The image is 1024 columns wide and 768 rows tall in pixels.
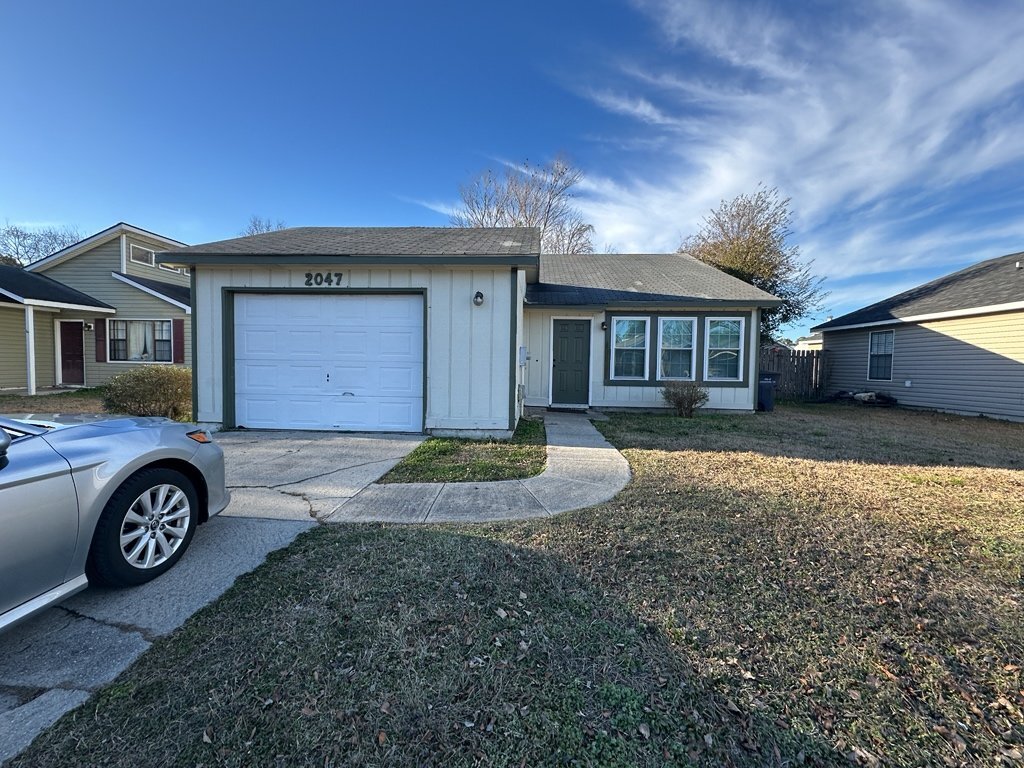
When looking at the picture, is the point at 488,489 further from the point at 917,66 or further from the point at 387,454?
the point at 917,66

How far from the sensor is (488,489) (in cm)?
454

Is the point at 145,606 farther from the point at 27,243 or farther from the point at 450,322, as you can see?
the point at 27,243

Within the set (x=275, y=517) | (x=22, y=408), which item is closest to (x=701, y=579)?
(x=275, y=517)

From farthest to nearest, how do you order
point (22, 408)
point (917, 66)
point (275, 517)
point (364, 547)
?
point (22, 408)
point (917, 66)
point (275, 517)
point (364, 547)

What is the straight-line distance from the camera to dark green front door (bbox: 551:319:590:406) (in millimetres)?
10883

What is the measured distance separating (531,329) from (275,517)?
795cm

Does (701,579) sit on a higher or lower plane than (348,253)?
lower

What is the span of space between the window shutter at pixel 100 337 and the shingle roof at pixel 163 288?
5.37 ft

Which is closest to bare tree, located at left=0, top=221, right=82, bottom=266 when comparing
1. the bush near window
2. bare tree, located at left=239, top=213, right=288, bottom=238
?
bare tree, located at left=239, top=213, right=288, bottom=238

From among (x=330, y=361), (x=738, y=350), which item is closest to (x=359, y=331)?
(x=330, y=361)

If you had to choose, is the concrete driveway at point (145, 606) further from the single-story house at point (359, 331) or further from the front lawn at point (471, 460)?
the single-story house at point (359, 331)

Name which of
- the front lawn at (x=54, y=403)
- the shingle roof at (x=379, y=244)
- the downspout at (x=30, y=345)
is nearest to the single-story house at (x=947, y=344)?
the shingle roof at (x=379, y=244)

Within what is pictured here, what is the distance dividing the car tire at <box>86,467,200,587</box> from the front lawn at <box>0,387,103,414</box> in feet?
27.3

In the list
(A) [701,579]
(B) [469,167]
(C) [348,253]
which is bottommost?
(A) [701,579]
